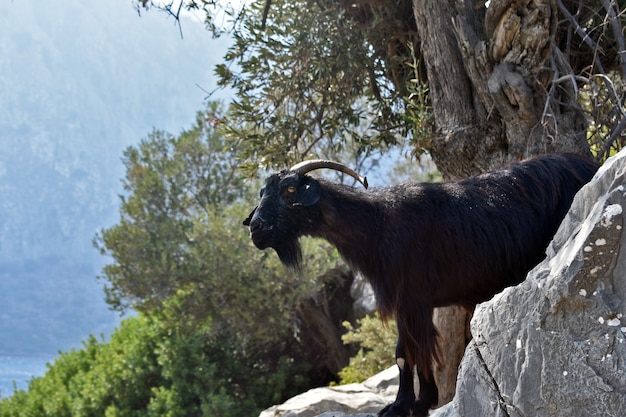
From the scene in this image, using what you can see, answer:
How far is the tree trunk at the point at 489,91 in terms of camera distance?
20.3 ft

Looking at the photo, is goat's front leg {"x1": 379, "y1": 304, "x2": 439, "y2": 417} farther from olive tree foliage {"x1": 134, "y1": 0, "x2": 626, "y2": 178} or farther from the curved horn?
olive tree foliage {"x1": 134, "y1": 0, "x2": 626, "y2": 178}

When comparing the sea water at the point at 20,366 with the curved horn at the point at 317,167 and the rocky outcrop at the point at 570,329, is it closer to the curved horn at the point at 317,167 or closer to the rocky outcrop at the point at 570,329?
the curved horn at the point at 317,167

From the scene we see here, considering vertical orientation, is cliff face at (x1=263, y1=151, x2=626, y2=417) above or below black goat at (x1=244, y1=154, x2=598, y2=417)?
below

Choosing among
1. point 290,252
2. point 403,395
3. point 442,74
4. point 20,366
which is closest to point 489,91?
point 442,74

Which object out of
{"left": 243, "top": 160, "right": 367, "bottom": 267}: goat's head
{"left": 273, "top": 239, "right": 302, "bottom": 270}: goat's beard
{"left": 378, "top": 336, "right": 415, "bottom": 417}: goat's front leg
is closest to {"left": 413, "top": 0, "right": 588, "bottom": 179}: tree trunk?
{"left": 243, "top": 160, "right": 367, "bottom": 267}: goat's head

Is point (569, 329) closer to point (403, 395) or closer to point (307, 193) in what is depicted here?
point (403, 395)

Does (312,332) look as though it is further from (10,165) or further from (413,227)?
(10,165)

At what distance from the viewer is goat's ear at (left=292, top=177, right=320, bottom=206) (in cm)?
509

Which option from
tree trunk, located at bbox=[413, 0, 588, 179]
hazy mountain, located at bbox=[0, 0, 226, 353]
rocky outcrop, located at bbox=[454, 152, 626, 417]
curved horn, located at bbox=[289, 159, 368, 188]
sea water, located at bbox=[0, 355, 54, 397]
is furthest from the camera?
hazy mountain, located at bbox=[0, 0, 226, 353]

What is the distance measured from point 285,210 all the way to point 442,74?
7.87 feet

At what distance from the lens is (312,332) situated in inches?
555

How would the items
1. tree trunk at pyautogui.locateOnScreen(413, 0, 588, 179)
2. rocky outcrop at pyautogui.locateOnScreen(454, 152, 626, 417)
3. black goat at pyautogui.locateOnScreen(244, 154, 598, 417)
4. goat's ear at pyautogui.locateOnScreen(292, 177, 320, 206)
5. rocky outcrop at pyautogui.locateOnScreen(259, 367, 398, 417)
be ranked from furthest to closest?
rocky outcrop at pyautogui.locateOnScreen(259, 367, 398, 417), tree trunk at pyautogui.locateOnScreen(413, 0, 588, 179), goat's ear at pyautogui.locateOnScreen(292, 177, 320, 206), black goat at pyautogui.locateOnScreen(244, 154, 598, 417), rocky outcrop at pyautogui.locateOnScreen(454, 152, 626, 417)

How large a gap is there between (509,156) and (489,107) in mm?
443

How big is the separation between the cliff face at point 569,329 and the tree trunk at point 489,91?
2.76 meters
